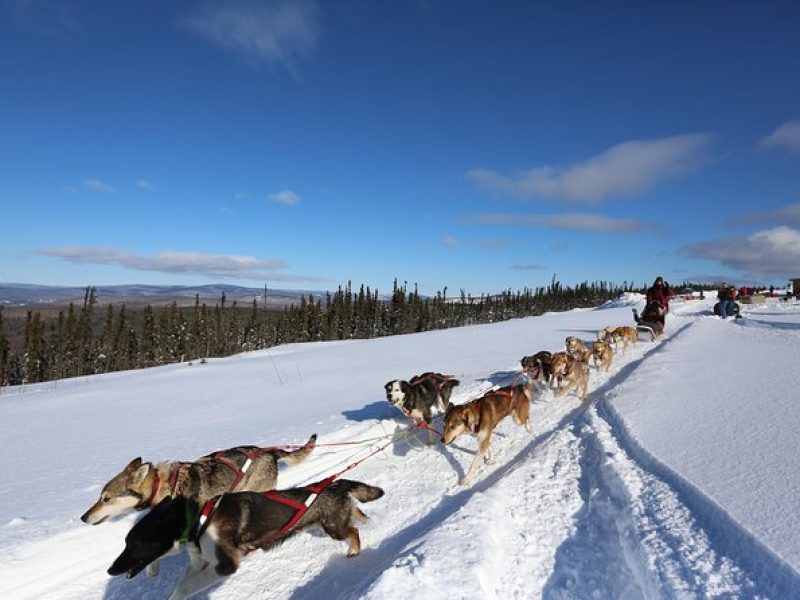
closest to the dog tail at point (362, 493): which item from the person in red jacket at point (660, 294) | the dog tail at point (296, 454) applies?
the dog tail at point (296, 454)

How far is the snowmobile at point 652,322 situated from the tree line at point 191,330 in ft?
192

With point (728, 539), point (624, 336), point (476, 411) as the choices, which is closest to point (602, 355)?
point (624, 336)

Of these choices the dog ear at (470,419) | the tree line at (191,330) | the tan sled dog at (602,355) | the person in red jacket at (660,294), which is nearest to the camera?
the dog ear at (470,419)

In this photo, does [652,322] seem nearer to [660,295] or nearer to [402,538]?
[660,295]

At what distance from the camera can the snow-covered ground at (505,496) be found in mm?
2891

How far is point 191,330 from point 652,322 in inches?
2640

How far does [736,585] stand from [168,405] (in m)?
8.87

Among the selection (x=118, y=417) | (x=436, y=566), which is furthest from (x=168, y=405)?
(x=436, y=566)

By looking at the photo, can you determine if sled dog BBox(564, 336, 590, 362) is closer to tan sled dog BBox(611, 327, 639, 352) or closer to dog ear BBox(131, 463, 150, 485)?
tan sled dog BBox(611, 327, 639, 352)

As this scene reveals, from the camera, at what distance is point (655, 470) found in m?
4.18

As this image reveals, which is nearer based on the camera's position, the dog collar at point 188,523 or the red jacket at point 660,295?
the dog collar at point 188,523

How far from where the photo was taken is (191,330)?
67.3 metres

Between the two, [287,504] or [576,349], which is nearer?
[287,504]

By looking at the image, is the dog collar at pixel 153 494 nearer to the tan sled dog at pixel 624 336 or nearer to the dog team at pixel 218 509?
the dog team at pixel 218 509
